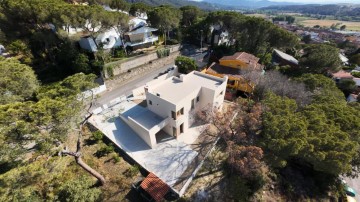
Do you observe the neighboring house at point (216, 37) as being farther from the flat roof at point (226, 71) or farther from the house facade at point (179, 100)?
the house facade at point (179, 100)

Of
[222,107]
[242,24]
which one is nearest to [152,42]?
[242,24]

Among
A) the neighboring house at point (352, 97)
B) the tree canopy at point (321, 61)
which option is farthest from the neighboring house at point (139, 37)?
the neighboring house at point (352, 97)

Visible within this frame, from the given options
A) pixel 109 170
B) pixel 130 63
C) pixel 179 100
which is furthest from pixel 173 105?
pixel 130 63

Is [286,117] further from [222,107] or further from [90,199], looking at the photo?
[90,199]

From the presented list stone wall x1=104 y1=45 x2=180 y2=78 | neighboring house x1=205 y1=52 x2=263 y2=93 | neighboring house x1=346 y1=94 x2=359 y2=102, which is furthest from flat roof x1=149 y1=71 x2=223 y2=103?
neighboring house x1=346 y1=94 x2=359 y2=102

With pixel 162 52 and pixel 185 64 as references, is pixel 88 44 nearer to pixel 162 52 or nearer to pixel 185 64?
pixel 162 52
